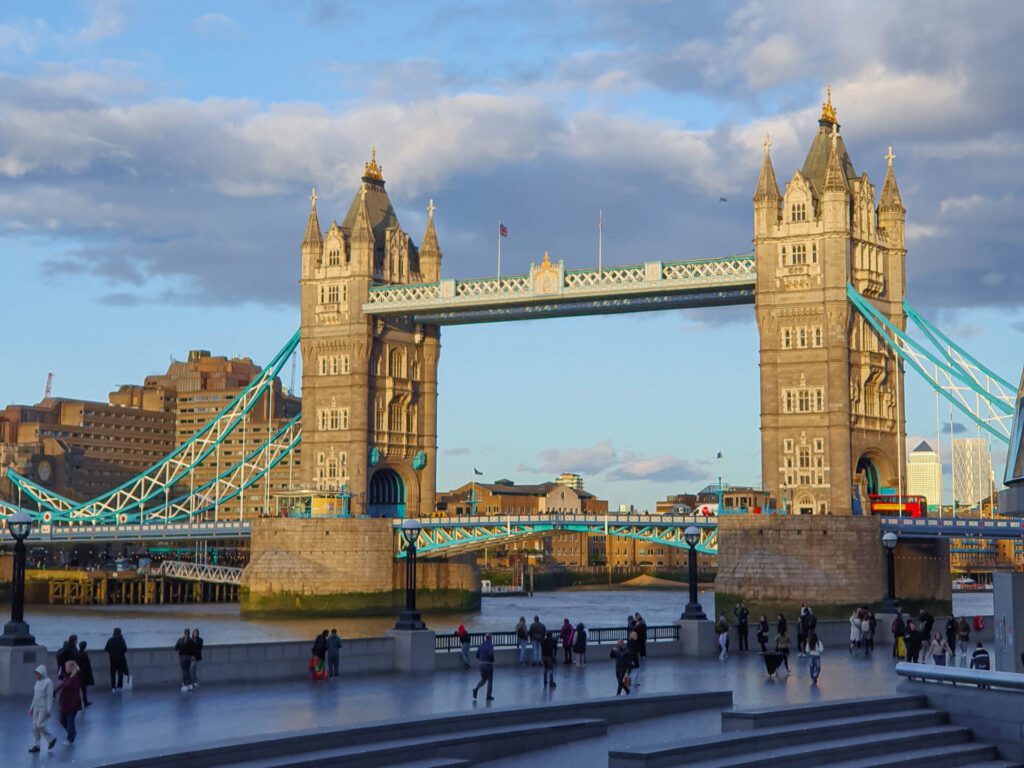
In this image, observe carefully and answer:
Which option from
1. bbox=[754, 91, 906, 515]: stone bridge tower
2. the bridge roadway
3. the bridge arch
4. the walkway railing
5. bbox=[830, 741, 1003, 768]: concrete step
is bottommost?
bbox=[830, 741, 1003, 768]: concrete step

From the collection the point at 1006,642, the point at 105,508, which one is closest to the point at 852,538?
the point at 1006,642

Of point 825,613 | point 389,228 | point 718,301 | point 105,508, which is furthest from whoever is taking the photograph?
point 105,508

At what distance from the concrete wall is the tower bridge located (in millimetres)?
175

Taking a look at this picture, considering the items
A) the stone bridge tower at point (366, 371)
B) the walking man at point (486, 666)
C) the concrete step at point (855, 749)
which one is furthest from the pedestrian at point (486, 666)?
the stone bridge tower at point (366, 371)

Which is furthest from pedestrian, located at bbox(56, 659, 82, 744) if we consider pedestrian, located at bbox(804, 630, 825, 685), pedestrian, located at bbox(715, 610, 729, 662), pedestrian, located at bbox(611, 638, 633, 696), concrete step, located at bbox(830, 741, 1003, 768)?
pedestrian, located at bbox(715, 610, 729, 662)

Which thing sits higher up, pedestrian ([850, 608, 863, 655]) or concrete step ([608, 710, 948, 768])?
pedestrian ([850, 608, 863, 655])

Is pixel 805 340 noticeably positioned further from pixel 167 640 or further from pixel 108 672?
pixel 108 672

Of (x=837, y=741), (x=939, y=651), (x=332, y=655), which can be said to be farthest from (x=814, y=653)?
(x=332, y=655)

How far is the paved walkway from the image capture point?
23.1 m

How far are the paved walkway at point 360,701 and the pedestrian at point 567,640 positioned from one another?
1.48 ft

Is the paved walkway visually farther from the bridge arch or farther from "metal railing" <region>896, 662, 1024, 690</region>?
the bridge arch

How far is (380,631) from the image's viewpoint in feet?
227

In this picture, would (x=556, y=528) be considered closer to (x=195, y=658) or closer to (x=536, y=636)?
(x=536, y=636)

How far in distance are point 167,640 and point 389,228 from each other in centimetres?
3081
